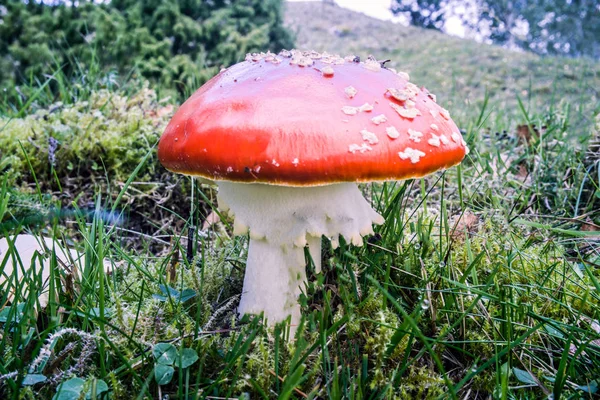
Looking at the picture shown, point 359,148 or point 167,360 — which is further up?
point 359,148

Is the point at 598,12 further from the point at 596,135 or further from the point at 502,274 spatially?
the point at 502,274

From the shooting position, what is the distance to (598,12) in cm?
1761

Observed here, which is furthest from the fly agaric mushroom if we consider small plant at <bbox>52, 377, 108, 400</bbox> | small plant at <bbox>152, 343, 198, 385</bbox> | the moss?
the moss

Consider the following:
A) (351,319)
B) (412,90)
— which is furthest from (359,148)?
(351,319)

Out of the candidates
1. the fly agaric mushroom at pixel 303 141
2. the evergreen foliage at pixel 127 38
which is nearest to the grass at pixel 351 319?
the fly agaric mushroom at pixel 303 141

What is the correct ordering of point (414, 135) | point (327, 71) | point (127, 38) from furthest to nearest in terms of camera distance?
point (127, 38) → point (327, 71) → point (414, 135)

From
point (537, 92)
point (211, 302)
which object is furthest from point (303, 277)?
point (537, 92)

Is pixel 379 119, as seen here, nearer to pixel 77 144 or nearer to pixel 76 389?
pixel 76 389

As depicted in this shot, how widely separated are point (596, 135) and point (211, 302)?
2555mm

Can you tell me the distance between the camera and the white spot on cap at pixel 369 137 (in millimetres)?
1268

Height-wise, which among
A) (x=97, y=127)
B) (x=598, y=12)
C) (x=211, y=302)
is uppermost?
(x=598, y=12)

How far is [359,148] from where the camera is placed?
1.25 m

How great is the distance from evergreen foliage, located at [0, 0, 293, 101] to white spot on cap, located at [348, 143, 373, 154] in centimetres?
390

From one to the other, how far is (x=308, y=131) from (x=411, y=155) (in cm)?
32
